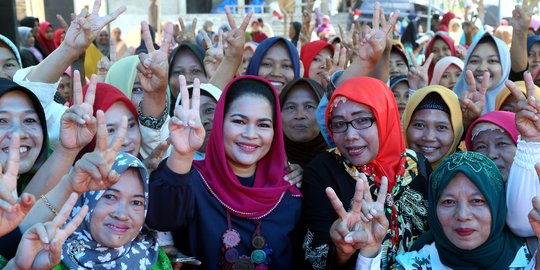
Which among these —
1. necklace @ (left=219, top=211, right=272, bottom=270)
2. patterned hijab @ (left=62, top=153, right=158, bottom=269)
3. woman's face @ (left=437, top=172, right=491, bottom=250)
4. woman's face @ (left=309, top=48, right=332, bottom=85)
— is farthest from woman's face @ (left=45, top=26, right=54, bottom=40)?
woman's face @ (left=437, top=172, right=491, bottom=250)

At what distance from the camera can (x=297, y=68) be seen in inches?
199

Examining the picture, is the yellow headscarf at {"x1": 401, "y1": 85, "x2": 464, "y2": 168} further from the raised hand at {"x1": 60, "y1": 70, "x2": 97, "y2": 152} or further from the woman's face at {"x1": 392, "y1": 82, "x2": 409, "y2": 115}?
the raised hand at {"x1": 60, "y1": 70, "x2": 97, "y2": 152}

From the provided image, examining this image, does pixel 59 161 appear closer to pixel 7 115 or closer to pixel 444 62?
pixel 7 115

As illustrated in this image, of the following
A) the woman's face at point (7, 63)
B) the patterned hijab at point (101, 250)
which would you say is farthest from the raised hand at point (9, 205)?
the woman's face at point (7, 63)

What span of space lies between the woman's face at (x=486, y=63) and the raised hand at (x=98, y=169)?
357 centimetres

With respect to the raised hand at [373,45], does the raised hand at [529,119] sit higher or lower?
lower

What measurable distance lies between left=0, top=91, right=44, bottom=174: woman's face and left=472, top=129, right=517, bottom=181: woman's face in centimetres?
230

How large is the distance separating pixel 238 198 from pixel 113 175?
68 centimetres

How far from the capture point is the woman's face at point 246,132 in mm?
3182

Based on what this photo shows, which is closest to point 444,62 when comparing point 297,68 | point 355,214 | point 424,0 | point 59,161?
point 297,68

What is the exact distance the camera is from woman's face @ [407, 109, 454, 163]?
4.00m

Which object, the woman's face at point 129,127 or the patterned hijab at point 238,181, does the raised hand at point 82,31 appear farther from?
the patterned hijab at point 238,181

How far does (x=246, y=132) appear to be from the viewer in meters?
3.18

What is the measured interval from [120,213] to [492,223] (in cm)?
162
